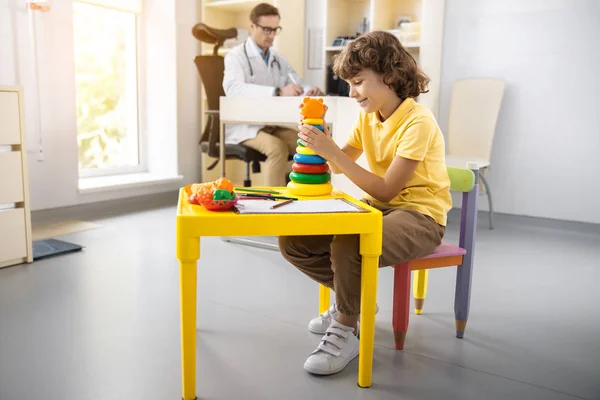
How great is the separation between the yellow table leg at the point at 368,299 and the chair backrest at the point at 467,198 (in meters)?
0.45

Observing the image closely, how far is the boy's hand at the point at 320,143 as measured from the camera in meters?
1.40

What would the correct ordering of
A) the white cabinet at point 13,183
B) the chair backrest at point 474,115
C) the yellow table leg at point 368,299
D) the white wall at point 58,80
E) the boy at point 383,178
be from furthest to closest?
the chair backrest at point 474,115, the white wall at point 58,80, the white cabinet at point 13,183, the boy at point 383,178, the yellow table leg at point 368,299

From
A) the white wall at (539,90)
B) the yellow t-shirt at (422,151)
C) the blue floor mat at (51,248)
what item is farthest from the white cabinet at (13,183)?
the white wall at (539,90)

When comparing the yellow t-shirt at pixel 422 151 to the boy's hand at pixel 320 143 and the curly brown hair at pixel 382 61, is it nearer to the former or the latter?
the curly brown hair at pixel 382 61

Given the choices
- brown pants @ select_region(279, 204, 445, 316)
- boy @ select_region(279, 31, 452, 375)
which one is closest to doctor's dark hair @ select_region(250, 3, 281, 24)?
boy @ select_region(279, 31, 452, 375)

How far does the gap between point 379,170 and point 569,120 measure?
2234mm

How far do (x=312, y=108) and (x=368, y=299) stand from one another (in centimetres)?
51

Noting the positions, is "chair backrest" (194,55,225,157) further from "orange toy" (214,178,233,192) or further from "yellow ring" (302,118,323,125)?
"orange toy" (214,178,233,192)

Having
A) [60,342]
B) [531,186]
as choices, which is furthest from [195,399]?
[531,186]

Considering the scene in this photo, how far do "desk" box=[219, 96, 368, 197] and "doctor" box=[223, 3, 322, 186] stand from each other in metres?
0.17

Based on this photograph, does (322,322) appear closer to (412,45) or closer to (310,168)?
(310,168)

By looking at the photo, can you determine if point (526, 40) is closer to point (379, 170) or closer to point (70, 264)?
point (379, 170)

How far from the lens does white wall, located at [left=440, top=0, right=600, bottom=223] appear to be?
3.19m

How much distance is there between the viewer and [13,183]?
2201 mm
